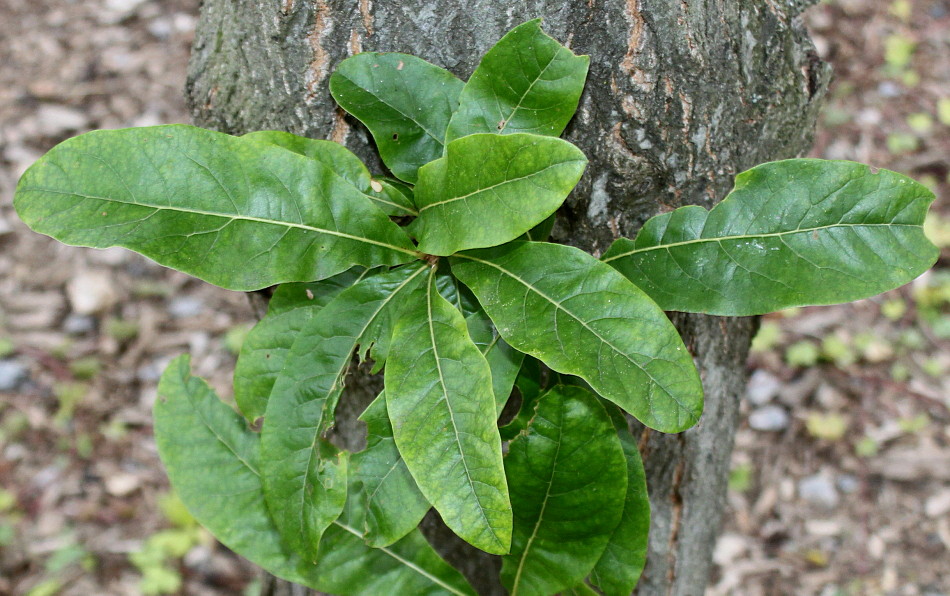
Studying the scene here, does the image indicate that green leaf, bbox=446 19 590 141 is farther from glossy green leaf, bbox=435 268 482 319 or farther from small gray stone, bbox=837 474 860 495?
small gray stone, bbox=837 474 860 495

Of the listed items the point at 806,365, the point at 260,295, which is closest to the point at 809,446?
the point at 806,365

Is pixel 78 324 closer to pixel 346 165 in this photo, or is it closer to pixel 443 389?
pixel 346 165


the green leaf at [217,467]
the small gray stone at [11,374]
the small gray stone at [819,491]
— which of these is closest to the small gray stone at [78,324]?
the small gray stone at [11,374]

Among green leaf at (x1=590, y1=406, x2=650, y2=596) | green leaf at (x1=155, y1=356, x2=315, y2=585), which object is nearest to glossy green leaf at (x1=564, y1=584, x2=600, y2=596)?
green leaf at (x1=590, y1=406, x2=650, y2=596)

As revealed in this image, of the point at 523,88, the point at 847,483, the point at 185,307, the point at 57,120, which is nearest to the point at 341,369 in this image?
the point at 523,88

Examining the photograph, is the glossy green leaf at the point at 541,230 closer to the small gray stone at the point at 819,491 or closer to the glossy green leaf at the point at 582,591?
the glossy green leaf at the point at 582,591
